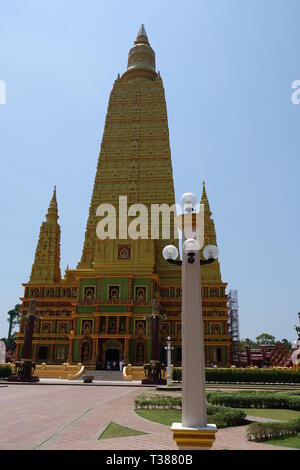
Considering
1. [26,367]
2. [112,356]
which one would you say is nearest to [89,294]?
[112,356]

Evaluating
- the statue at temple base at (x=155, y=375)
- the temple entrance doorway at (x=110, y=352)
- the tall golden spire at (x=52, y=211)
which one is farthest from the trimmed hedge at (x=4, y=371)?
the tall golden spire at (x=52, y=211)

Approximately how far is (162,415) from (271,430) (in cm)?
489

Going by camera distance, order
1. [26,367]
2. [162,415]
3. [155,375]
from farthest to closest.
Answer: [26,367]
[155,375]
[162,415]

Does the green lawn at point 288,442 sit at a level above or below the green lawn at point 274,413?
above

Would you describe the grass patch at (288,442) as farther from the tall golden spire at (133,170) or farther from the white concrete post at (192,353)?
the tall golden spire at (133,170)

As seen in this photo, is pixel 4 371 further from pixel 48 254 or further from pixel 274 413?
pixel 274 413

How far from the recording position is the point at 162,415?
1381 centimetres

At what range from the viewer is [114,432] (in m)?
10.3

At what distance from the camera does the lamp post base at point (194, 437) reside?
5039 millimetres

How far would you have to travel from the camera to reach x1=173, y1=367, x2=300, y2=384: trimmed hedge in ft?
112

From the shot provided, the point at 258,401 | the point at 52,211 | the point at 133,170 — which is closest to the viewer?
the point at 258,401

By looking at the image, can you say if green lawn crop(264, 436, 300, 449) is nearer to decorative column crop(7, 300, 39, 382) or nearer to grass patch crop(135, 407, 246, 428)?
grass patch crop(135, 407, 246, 428)

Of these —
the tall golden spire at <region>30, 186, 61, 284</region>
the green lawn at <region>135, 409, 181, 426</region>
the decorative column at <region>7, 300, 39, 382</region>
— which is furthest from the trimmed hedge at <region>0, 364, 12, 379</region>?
the green lawn at <region>135, 409, 181, 426</region>

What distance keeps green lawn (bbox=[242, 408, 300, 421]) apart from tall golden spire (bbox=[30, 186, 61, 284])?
4757 cm
